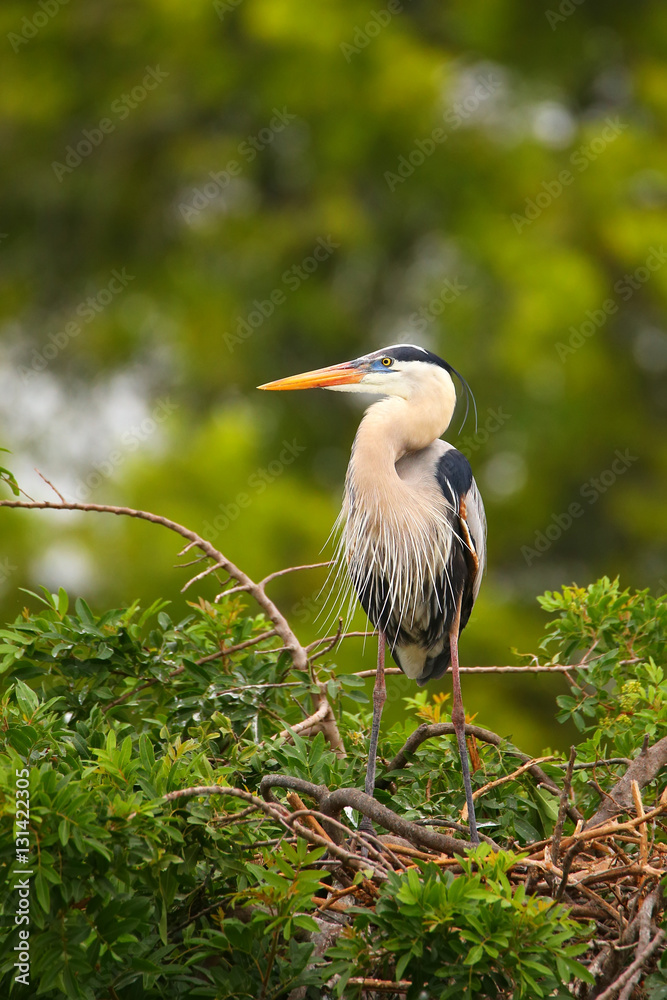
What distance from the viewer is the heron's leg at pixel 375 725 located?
2631mm

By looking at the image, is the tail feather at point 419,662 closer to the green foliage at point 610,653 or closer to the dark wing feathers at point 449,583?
the dark wing feathers at point 449,583

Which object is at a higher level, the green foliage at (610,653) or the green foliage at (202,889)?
the green foliage at (202,889)

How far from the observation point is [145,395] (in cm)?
924

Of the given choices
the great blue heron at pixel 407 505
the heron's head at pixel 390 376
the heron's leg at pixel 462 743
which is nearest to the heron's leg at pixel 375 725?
the great blue heron at pixel 407 505

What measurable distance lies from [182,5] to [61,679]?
8.17 m

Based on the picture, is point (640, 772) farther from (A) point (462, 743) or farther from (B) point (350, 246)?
(B) point (350, 246)

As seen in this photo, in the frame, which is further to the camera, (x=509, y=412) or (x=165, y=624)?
(x=509, y=412)

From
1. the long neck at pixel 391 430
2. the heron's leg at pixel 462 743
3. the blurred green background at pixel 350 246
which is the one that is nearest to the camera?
the heron's leg at pixel 462 743

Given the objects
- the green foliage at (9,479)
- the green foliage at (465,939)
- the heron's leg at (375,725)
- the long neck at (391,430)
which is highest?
the green foliage at (9,479)

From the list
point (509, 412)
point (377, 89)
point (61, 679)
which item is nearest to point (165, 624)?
point (61, 679)

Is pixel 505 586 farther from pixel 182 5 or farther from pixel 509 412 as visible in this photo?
pixel 182 5

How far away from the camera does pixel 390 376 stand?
10.2 feet

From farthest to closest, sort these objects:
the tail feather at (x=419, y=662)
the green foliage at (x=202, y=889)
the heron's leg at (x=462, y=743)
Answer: the tail feather at (x=419, y=662) → the heron's leg at (x=462, y=743) → the green foliage at (x=202, y=889)

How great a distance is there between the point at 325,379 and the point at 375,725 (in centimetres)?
92
